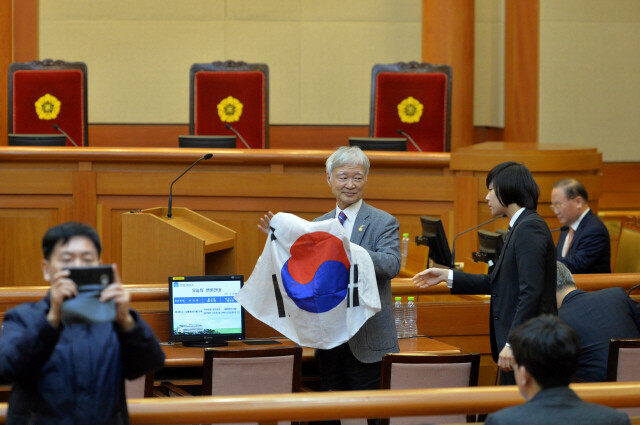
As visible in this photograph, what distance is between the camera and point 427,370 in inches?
111

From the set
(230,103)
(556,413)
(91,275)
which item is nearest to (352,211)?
(556,413)

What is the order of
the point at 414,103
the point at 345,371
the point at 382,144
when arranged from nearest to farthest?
the point at 345,371
the point at 382,144
the point at 414,103

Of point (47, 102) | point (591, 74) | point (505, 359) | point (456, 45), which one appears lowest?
point (505, 359)

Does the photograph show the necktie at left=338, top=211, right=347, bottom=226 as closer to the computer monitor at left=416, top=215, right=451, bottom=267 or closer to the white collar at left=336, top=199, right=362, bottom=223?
the white collar at left=336, top=199, right=362, bottom=223

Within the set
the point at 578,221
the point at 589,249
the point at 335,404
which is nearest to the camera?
the point at 335,404

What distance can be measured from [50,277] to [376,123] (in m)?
4.99

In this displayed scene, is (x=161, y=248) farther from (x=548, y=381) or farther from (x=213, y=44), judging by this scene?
(x=213, y=44)

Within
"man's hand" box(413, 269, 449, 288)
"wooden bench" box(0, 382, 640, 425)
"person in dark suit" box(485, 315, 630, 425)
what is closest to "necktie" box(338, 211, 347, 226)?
"man's hand" box(413, 269, 449, 288)

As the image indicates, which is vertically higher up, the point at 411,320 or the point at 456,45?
the point at 456,45

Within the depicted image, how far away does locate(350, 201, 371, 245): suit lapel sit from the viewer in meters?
3.07

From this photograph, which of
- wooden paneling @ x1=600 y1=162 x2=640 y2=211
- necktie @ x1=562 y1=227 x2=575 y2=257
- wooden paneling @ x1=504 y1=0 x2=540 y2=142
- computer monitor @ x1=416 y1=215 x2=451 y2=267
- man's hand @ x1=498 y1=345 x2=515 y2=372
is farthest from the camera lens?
wooden paneling @ x1=600 y1=162 x2=640 y2=211

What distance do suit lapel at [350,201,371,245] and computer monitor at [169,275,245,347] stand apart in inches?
26.0

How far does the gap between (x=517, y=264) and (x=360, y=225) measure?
1.80 ft

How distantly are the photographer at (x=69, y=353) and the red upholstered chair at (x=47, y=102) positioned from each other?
16.3ft
